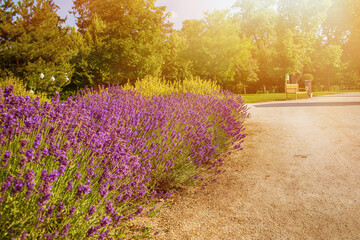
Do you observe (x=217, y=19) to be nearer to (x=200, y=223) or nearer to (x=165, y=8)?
(x=165, y=8)

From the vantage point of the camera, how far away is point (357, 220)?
261 centimetres

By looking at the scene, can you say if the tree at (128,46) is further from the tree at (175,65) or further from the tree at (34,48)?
the tree at (175,65)

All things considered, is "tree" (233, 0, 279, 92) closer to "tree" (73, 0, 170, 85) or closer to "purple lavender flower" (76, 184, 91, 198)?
"tree" (73, 0, 170, 85)

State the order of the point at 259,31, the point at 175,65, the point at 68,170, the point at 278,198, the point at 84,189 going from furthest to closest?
the point at 259,31
the point at 175,65
the point at 278,198
the point at 68,170
the point at 84,189

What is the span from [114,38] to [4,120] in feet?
56.8

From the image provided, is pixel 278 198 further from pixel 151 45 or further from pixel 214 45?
pixel 214 45

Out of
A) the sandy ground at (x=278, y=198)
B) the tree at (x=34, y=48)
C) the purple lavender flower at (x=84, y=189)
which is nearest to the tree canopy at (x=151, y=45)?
the tree at (x=34, y=48)

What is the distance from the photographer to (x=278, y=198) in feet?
10.2

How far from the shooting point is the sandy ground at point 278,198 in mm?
2461

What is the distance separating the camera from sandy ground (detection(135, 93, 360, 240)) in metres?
2.46

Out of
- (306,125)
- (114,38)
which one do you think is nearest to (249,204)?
(306,125)

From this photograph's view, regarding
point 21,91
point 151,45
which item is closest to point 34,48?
point 151,45

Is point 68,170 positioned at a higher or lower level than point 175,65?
lower

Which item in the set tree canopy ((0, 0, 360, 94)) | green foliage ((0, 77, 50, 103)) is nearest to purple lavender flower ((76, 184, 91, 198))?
green foliage ((0, 77, 50, 103))
